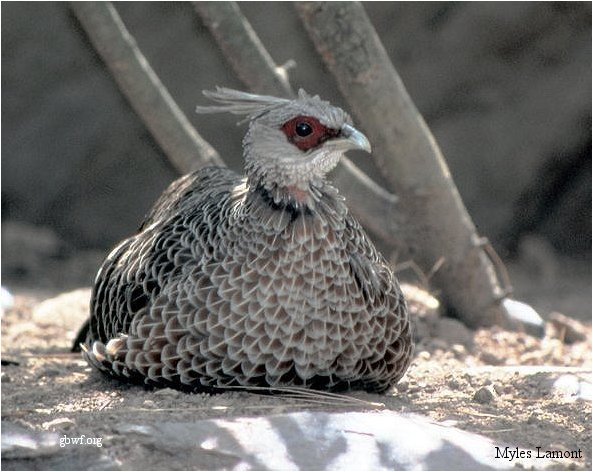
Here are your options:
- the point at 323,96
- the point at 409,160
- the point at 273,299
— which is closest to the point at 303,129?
the point at 273,299

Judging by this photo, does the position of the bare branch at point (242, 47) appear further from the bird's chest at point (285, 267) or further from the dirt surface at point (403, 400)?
the bird's chest at point (285, 267)

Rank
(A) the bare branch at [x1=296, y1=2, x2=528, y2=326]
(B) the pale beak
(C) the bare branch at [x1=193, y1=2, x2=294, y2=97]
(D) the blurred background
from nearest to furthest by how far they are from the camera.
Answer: (B) the pale beak < (A) the bare branch at [x1=296, y1=2, x2=528, y2=326] < (C) the bare branch at [x1=193, y1=2, x2=294, y2=97] < (D) the blurred background

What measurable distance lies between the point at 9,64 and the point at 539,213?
504 cm

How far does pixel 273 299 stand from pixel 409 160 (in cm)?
225

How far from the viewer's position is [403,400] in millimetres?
4516

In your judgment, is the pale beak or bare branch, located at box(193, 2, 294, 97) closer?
the pale beak

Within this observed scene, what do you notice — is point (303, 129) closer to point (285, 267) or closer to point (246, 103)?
point (246, 103)

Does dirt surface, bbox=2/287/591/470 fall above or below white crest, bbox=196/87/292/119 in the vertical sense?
below

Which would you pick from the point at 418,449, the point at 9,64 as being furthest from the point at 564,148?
the point at 418,449

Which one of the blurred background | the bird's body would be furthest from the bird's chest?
the blurred background

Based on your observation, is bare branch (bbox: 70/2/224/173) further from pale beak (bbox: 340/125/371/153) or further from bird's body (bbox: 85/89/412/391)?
pale beak (bbox: 340/125/371/153)

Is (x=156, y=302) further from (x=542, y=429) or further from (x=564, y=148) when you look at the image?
(x=564, y=148)

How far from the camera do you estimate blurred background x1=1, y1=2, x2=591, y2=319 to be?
919 centimetres

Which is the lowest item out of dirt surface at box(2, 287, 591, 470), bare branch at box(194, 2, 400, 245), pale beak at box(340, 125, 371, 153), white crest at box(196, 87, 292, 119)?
dirt surface at box(2, 287, 591, 470)
